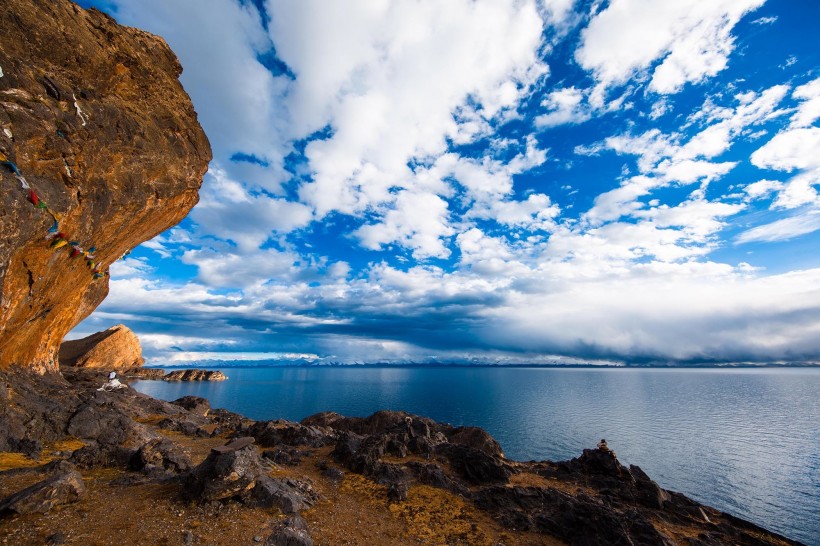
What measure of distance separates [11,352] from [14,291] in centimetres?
1100

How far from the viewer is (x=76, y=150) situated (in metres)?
23.6

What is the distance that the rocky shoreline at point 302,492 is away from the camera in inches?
601

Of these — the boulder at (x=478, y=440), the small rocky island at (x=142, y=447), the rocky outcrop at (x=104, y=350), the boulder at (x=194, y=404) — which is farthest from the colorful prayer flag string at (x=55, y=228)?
the rocky outcrop at (x=104, y=350)

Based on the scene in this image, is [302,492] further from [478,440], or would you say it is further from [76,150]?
[76,150]

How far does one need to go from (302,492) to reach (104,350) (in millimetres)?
172017

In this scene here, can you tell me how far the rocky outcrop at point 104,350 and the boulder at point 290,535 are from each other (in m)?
164

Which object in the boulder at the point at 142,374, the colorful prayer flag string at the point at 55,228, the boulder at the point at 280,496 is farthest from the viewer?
the boulder at the point at 142,374

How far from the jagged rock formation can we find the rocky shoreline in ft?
27.5

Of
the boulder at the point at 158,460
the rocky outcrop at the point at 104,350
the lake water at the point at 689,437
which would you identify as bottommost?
the lake water at the point at 689,437

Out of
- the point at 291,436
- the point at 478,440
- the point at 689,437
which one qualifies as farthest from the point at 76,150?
the point at 689,437

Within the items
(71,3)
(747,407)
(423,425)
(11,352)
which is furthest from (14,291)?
(747,407)

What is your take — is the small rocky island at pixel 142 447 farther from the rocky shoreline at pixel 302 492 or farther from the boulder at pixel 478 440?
the boulder at pixel 478 440

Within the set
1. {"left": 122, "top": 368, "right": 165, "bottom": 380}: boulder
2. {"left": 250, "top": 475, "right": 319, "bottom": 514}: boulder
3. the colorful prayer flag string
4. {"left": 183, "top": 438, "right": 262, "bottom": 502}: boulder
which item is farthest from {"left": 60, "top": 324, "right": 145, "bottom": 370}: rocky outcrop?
{"left": 250, "top": 475, "right": 319, "bottom": 514}: boulder

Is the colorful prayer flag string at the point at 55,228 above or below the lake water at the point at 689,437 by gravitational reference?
above
